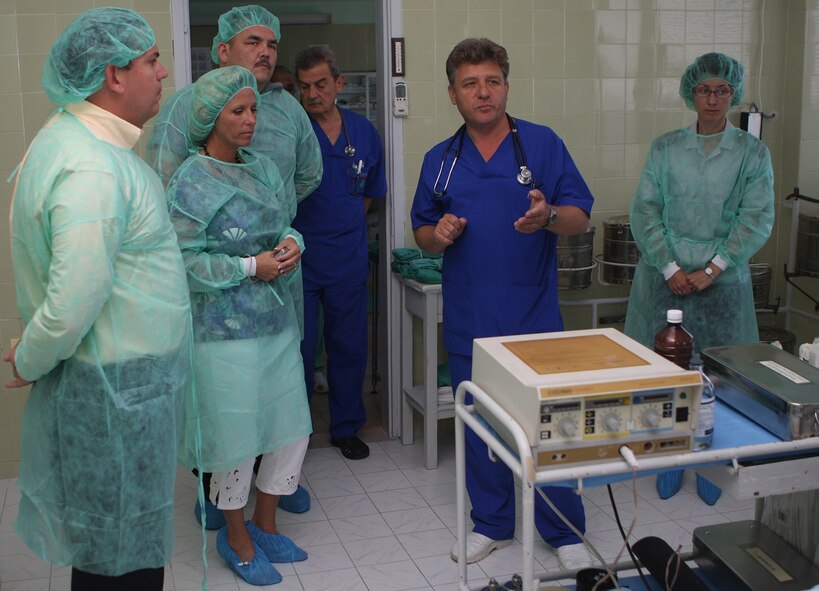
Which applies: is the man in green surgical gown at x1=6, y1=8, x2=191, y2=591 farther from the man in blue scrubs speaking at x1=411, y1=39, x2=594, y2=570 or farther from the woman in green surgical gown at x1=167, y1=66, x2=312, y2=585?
the man in blue scrubs speaking at x1=411, y1=39, x2=594, y2=570

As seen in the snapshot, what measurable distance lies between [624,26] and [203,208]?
2.24 metres

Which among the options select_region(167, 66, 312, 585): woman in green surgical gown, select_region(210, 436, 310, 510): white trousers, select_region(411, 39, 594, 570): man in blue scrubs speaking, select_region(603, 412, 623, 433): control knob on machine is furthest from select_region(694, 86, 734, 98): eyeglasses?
select_region(603, 412, 623, 433): control knob on machine

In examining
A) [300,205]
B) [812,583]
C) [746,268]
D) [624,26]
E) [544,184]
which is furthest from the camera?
[624,26]

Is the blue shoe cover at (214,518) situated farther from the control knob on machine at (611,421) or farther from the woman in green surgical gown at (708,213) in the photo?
the control knob on machine at (611,421)

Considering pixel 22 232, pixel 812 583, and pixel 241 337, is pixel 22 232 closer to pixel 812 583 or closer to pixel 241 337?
pixel 241 337

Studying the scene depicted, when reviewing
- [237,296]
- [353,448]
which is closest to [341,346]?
[353,448]

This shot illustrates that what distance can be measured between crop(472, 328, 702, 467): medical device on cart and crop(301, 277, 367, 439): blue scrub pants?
1.98 metres

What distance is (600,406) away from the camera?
1.76 metres

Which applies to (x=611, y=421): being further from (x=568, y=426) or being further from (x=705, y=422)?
(x=705, y=422)

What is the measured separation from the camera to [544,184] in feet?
9.30

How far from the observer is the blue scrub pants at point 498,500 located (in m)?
2.93

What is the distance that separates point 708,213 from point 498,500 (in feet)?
4.06

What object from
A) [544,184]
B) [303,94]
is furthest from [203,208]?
[303,94]

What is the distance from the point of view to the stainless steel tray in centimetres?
183
